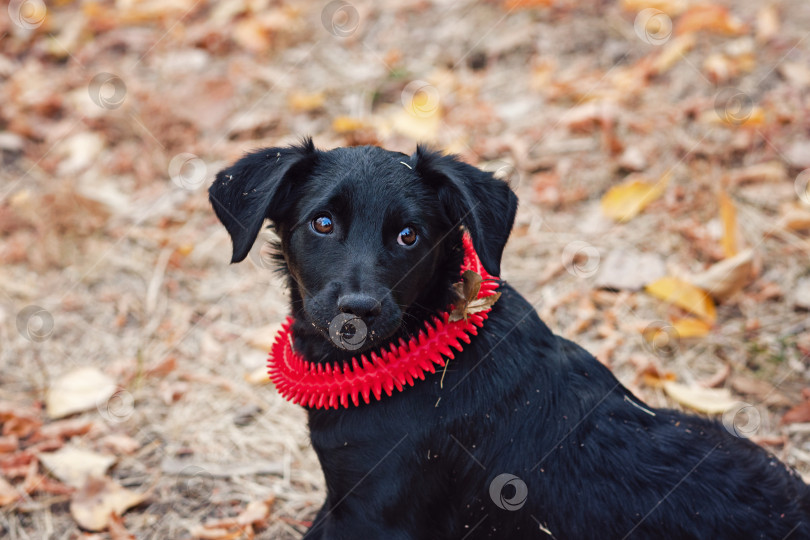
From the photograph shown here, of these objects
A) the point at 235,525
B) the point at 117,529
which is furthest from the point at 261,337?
the point at 117,529

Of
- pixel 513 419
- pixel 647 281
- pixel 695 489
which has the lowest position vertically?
pixel 647 281

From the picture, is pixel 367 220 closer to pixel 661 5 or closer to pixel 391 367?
pixel 391 367

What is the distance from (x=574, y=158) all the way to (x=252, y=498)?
343 cm

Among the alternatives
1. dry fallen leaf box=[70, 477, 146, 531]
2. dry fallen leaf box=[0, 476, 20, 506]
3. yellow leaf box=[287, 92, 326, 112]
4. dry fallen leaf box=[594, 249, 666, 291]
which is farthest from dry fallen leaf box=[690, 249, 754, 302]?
dry fallen leaf box=[0, 476, 20, 506]

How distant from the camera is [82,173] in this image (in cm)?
608

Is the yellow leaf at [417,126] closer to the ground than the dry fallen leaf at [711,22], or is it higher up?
closer to the ground

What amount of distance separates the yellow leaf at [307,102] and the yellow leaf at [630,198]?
2.72m

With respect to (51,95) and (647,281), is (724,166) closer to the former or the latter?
(647,281)

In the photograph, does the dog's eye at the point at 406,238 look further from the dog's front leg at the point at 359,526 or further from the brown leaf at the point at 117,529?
the brown leaf at the point at 117,529

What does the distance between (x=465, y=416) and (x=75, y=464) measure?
2320 millimetres

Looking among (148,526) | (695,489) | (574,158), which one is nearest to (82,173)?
(148,526)

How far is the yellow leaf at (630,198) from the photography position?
496cm

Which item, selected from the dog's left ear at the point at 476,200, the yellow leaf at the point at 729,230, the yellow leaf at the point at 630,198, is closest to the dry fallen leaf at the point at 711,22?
the yellow leaf at the point at 630,198

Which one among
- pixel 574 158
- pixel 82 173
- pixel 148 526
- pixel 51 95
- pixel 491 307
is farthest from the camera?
pixel 51 95
